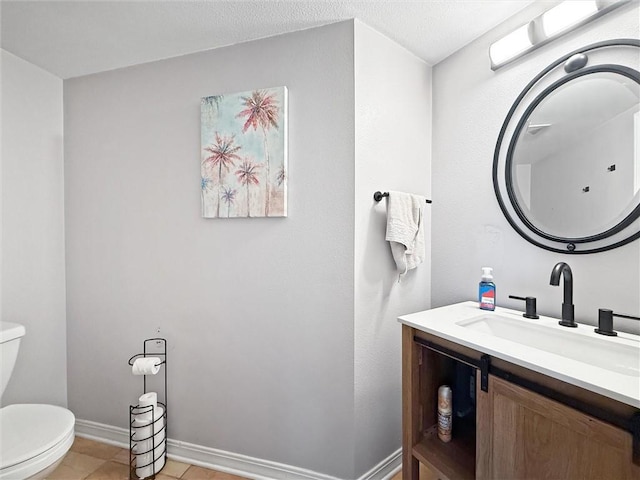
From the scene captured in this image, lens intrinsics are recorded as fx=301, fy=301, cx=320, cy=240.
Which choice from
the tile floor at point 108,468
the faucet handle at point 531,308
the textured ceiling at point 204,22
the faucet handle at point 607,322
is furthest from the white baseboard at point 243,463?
the textured ceiling at point 204,22

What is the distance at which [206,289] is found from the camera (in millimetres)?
1631

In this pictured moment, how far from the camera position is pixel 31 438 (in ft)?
3.97

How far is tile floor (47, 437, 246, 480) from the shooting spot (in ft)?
5.09

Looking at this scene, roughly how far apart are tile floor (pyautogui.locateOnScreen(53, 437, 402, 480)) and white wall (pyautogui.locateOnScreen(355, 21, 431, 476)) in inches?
14.8

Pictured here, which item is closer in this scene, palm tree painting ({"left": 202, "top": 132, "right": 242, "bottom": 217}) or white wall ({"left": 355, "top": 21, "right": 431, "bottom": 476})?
white wall ({"left": 355, "top": 21, "right": 431, "bottom": 476})

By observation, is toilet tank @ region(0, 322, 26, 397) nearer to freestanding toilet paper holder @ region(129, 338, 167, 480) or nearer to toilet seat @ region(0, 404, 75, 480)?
toilet seat @ region(0, 404, 75, 480)

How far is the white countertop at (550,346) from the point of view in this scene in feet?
2.29

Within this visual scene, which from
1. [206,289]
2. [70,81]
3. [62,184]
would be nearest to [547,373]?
[206,289]

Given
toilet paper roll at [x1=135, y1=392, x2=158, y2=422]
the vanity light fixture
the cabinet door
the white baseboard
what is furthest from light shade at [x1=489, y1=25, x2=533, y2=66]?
toilet paper roll at [x1=135, y1=392, x2=158, y2=422]

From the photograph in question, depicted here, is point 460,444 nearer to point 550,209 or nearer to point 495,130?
point 550,209

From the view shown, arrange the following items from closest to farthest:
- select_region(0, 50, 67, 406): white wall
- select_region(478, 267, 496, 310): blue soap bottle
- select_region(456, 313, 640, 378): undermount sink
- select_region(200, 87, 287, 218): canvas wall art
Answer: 1. select_region(456, 313, 640, 378): undermount sink
2. select_region(478, 267, 496, 310): blue soap bottle
3. select_region(200, 87, 287, 218): canvas wall art
4. select_region(0, 50, 67, 406): white wall

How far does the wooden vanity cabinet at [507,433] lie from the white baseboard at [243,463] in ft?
1.12

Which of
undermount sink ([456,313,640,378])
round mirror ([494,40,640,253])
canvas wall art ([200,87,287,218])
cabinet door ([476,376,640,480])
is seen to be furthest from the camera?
canvas wall art ([200,87,287,218])

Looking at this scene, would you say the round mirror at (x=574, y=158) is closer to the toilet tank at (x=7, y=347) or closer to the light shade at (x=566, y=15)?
the light shade at (x=566, y=15)
